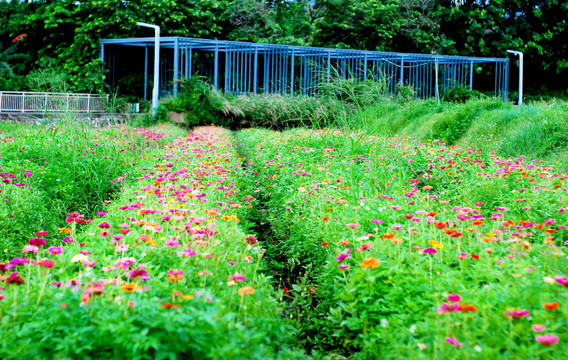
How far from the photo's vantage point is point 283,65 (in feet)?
75.4

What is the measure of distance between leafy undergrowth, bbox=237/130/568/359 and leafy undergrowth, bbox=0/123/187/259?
219cm

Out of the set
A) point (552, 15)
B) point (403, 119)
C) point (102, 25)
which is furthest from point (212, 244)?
point (552, 15)

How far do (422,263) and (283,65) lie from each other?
2041cm

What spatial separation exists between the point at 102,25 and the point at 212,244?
22.6 m

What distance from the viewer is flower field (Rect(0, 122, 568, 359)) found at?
2.34 metres

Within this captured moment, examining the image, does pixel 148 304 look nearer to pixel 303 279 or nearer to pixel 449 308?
pixel 449 308

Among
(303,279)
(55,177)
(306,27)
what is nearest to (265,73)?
(306,27)

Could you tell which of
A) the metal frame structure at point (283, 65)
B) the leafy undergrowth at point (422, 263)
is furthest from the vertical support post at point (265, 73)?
the leafy undergrowth at point (422, 263)

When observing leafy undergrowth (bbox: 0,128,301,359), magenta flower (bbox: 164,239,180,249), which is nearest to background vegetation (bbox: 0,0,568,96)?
leafy undergrowth (bbox: 0,128,301,359)

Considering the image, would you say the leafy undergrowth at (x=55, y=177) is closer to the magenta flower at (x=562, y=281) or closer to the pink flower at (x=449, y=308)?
the pink flower at (x=449, y=308)

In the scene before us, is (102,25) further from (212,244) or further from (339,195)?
(212,244)

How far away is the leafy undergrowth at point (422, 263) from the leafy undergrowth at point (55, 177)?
7.20 feet

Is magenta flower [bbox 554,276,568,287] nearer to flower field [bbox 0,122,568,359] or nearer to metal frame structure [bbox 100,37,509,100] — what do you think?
flower field [bbox 0,122,568,359]

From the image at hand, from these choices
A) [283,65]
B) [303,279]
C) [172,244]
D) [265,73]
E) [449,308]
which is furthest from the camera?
[283,65]
